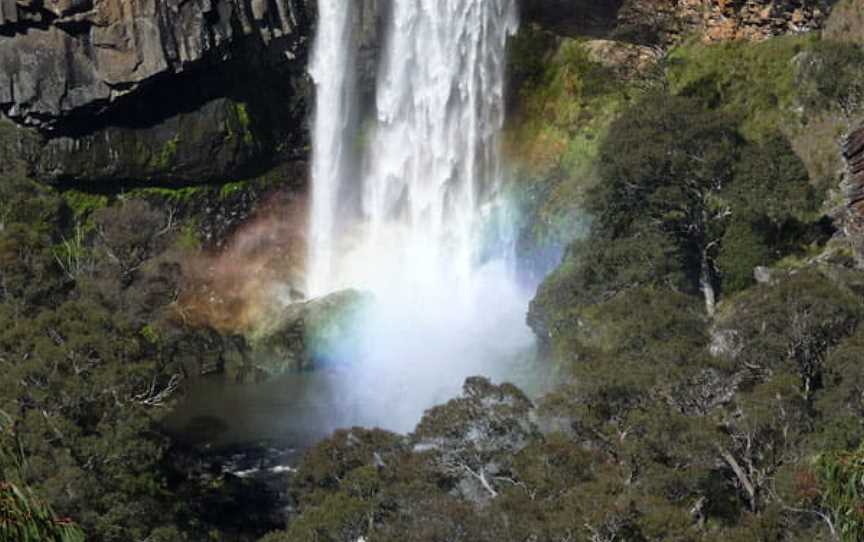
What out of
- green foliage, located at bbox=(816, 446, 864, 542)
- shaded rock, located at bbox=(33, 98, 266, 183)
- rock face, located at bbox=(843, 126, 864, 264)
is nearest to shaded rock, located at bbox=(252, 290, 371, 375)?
shaded rock, located at bbox=(33, 98, 266, 183)

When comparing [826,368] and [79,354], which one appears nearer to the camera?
[826,368]

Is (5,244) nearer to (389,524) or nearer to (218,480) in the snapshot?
(218,480)

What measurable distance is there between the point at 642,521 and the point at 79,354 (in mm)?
15763

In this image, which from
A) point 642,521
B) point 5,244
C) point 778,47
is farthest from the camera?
point 778,47

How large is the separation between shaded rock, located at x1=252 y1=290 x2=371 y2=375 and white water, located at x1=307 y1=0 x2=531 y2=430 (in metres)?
0.78

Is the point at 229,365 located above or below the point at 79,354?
below

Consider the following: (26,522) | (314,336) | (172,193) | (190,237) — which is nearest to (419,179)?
(314,336)

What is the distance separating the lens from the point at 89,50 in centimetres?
5481

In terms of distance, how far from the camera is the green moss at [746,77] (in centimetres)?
4647

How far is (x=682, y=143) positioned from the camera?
4012cm

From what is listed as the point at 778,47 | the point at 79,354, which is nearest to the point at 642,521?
the point at 79,354

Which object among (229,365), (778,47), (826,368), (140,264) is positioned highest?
(778,47)

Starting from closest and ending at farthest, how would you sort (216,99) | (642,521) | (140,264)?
(642,521)
(140,264)
(216,99)

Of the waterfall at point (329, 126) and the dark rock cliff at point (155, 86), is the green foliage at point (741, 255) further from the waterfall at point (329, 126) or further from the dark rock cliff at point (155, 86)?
the dark rock cliff at point (155, 86)
